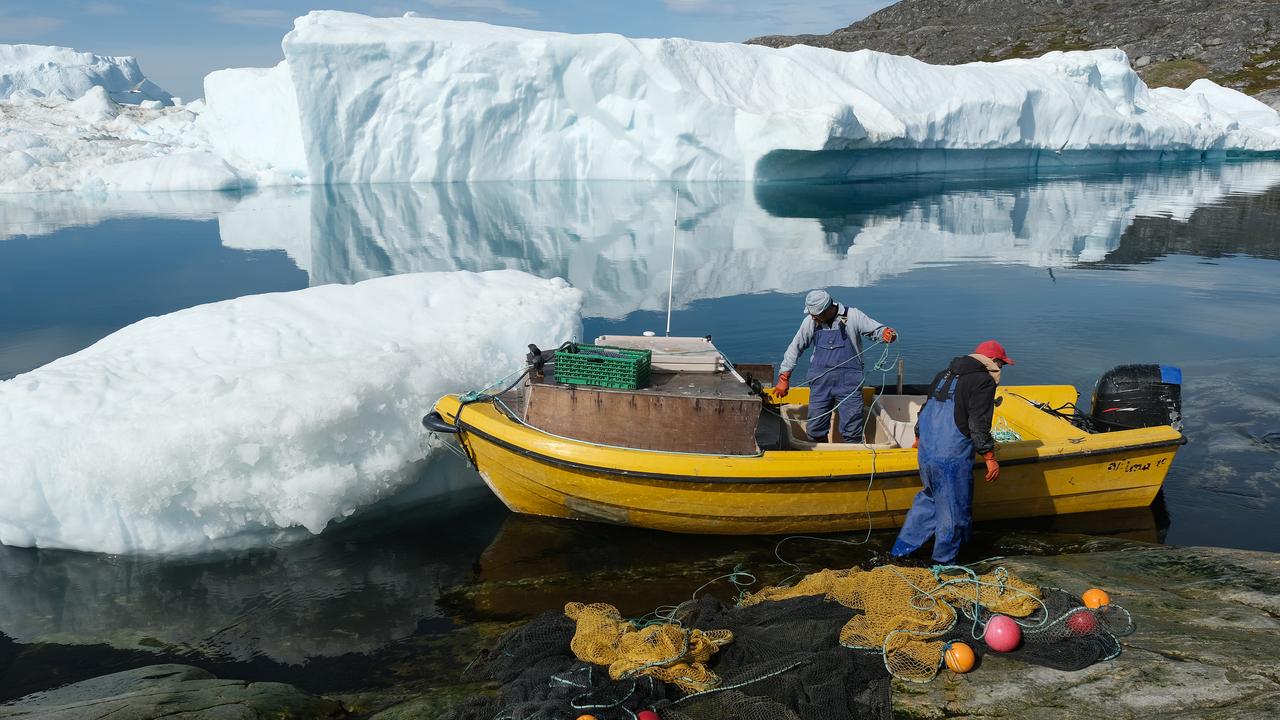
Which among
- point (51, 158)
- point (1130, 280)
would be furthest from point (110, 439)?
point (51, 158)

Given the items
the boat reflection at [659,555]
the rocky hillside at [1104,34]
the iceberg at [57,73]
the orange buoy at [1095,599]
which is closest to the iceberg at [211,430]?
the boat reflection at [659,555]

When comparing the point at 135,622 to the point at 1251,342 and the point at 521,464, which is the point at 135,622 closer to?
the point at 521,464

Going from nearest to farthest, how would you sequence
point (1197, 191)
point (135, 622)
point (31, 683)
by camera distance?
point (31, 683)
point (135, 622)
point (1197, 191)

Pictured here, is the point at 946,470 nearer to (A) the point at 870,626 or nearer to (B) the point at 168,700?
(A) the point at 870,626

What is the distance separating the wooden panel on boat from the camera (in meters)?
5.54

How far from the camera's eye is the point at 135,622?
16.1ft

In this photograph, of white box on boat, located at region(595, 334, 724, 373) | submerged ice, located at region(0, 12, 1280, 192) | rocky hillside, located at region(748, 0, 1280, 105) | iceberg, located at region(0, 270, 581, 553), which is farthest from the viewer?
rocky hillside, located at region(748, 0, 1280, 105)

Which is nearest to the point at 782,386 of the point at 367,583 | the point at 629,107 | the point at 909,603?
the point at 909,603

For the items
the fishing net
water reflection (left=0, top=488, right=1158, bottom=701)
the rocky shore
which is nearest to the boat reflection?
water reflection (left=0, top=488, right=1158, bottom=701)

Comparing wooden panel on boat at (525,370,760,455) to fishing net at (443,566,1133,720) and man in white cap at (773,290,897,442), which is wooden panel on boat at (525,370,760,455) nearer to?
man in white cap at (773,290,897,442)

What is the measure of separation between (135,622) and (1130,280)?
14992mm

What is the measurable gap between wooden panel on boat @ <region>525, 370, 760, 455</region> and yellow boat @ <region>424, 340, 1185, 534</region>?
0.07 metres

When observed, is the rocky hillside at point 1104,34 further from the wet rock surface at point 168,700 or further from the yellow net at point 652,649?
the wet rock surface at point 168,700

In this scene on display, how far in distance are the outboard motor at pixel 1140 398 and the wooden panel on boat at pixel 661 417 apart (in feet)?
9.54
